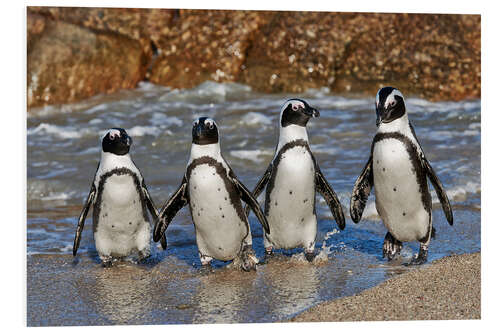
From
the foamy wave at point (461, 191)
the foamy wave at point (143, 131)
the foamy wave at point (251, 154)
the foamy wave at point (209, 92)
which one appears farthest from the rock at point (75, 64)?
the foamy wave at point (461, 191)

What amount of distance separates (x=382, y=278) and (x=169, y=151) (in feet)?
14.6

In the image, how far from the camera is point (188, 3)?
5352 millimetres

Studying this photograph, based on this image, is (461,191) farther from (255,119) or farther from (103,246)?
(255,119)

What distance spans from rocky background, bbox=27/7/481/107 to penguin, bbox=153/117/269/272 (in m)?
5.73

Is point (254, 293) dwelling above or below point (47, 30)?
below

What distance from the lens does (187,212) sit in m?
5.93

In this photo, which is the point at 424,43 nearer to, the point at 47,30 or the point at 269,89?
the point at 269,89

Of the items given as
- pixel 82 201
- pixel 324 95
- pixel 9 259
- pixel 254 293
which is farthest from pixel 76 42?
pixel 254 293

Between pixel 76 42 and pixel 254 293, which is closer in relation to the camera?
pixel 254 293

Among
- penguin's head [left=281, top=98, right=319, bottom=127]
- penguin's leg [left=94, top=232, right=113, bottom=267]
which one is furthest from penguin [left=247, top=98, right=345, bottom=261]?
penguin's leg [left=94, top=232, right=113, bottom=267]

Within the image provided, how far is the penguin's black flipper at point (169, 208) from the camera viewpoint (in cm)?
427

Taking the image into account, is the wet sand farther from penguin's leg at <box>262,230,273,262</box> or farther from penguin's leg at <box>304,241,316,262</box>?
penguin's leg at <box>262,230,273,262</box>

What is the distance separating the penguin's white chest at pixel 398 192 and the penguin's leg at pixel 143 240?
1.35 m
